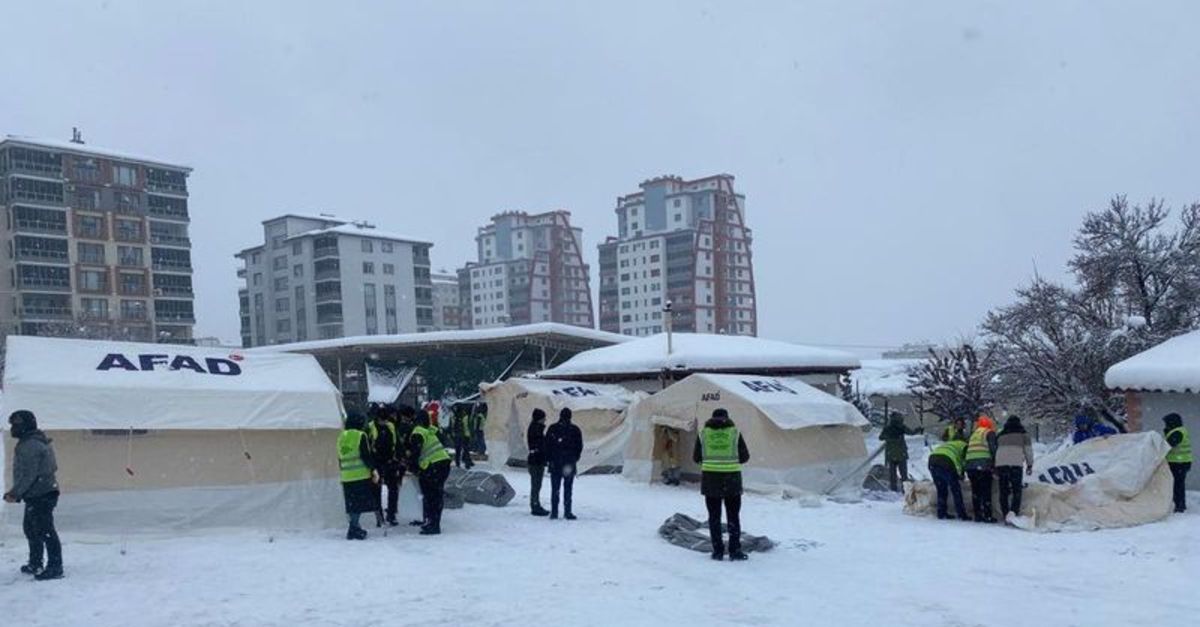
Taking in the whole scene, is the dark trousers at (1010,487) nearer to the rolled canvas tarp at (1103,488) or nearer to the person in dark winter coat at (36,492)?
Answer: the rolled canvas tarp at (1103,488)

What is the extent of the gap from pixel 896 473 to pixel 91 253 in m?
60.2

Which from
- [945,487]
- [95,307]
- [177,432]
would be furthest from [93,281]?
[945,487]

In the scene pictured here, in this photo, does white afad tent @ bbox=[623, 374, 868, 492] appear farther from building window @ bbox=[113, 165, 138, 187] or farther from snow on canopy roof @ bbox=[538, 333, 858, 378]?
building window @ bbox=[113, 165, 138, 187]

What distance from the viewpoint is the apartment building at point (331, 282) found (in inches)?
2857

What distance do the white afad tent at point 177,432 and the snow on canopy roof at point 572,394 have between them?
796 centimetres

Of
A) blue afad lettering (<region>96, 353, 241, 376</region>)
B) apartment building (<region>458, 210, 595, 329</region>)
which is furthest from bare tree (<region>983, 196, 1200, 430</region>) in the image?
apartment building (<region>458, 210, 595, 329</region>)

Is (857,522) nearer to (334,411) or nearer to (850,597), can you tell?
(850,597)

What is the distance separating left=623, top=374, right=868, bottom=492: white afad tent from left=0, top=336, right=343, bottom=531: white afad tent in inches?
249

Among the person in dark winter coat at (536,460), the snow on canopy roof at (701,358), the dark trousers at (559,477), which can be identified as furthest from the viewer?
the snow on canopy roof at (701,358)

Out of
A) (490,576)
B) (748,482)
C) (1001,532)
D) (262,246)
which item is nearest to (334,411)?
(490,576)

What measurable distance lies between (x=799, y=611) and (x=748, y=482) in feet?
26.1

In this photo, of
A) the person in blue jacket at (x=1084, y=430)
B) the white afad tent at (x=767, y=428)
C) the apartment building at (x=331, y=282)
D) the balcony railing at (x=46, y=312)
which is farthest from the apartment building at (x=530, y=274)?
the person in blue jacket at (x=1084, y=430)

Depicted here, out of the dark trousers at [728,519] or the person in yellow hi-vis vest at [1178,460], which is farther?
the person in yellow hi-vis vest at [1178,460]

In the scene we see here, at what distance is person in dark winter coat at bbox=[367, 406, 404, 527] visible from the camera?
1097cm
